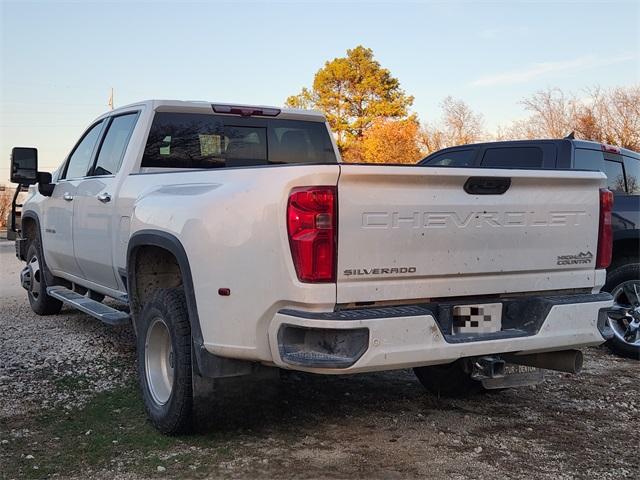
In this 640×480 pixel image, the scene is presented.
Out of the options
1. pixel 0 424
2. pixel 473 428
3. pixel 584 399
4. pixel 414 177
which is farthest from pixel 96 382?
pixel 584 399

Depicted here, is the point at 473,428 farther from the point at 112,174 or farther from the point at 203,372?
the point at 112,174

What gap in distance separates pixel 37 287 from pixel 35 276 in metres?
0.13

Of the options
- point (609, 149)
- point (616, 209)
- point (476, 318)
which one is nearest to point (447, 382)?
point (476, 318)

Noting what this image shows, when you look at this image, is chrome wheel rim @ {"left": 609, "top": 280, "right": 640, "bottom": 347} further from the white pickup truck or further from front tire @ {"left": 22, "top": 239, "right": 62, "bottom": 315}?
front tire @ {"left": 22, "top": 239, "right": 62, "bottom": 315}

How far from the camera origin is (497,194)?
3.72 meters

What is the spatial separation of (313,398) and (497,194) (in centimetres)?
206

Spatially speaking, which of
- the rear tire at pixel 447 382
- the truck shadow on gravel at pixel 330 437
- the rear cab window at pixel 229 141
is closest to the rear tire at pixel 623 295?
the truck shadow on gravel at pixel 330 437

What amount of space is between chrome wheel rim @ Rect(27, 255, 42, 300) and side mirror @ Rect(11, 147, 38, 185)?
1.36 m

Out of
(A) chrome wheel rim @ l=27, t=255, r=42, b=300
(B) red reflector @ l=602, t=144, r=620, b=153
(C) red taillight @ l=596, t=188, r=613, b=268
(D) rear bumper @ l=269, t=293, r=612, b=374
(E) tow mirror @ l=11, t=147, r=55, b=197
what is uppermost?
(B) red reflector @ l=602, t=144, r=620, b=153

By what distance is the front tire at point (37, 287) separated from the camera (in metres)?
7.50

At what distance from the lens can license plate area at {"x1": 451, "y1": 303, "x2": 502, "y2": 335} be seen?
3.59 m

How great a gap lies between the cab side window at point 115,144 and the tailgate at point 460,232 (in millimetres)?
2859

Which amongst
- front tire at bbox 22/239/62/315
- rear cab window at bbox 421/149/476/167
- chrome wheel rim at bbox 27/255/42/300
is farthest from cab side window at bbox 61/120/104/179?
rear cab window at bbox 421/149/476/167

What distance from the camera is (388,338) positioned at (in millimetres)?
3273
